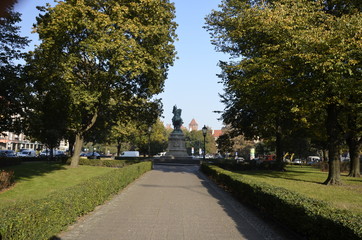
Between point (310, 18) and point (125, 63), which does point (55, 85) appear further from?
point (310, 18)

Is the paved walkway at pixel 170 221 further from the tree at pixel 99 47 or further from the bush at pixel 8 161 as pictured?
the bush at pixel 8 161

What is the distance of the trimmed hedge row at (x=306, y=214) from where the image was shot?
5564 mm

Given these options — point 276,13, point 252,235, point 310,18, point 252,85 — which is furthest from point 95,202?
point 310,18

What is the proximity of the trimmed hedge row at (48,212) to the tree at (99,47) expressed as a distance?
12.0 meters

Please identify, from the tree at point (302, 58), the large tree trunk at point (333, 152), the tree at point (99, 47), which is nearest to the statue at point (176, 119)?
the tree at point (99, 47)

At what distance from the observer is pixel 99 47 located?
20156mm

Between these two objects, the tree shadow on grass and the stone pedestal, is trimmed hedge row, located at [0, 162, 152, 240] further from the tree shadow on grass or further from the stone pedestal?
the stone pedestal

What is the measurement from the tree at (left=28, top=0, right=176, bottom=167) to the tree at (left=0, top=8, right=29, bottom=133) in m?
1.75

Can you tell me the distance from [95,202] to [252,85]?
12.1 m

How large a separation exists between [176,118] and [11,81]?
3243cm

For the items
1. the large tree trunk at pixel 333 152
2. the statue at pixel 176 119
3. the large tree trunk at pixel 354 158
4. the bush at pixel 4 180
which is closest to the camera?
the bush at pixel 4 180

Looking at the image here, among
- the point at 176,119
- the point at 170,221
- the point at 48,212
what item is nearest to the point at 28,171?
the point at 170,221

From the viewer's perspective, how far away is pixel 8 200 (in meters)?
11.9

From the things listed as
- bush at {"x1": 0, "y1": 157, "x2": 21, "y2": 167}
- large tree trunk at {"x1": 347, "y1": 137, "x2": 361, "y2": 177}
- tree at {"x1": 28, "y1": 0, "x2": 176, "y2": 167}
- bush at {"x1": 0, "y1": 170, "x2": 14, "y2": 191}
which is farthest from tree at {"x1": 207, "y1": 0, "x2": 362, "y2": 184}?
bush at {"x1": 0, "y1": 157, "x2": 21, "y2": 167}
